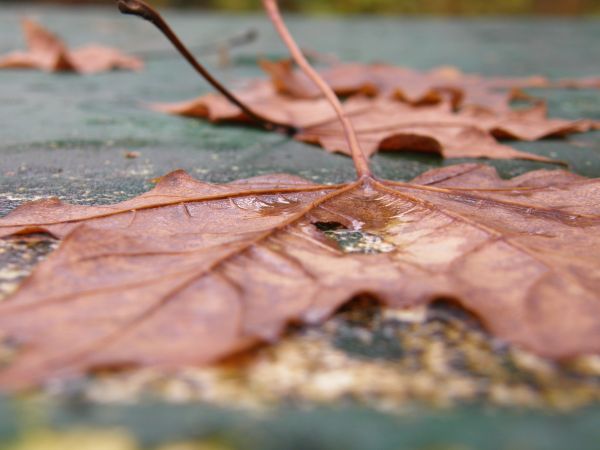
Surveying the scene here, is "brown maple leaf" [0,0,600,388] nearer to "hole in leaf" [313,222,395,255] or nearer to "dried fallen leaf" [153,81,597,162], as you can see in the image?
"hole in leaf" [313,222,395,255]

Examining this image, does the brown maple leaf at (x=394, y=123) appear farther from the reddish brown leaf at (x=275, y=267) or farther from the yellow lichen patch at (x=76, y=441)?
the yellow lichen patch at (x=76, y=441)

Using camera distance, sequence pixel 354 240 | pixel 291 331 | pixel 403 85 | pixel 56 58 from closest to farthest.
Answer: pixel 291 331, pixel 354 240, pixel 403 85, pixel 56 58

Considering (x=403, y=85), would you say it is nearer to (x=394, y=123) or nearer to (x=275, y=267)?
(x=394, y=123)

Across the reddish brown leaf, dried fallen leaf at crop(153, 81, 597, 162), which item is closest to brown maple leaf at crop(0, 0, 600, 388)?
the reddish brown leaf

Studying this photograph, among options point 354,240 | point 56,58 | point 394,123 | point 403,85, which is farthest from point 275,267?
point 56,58

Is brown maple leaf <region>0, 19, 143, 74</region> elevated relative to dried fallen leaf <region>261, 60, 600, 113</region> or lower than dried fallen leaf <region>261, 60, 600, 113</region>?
elevated
